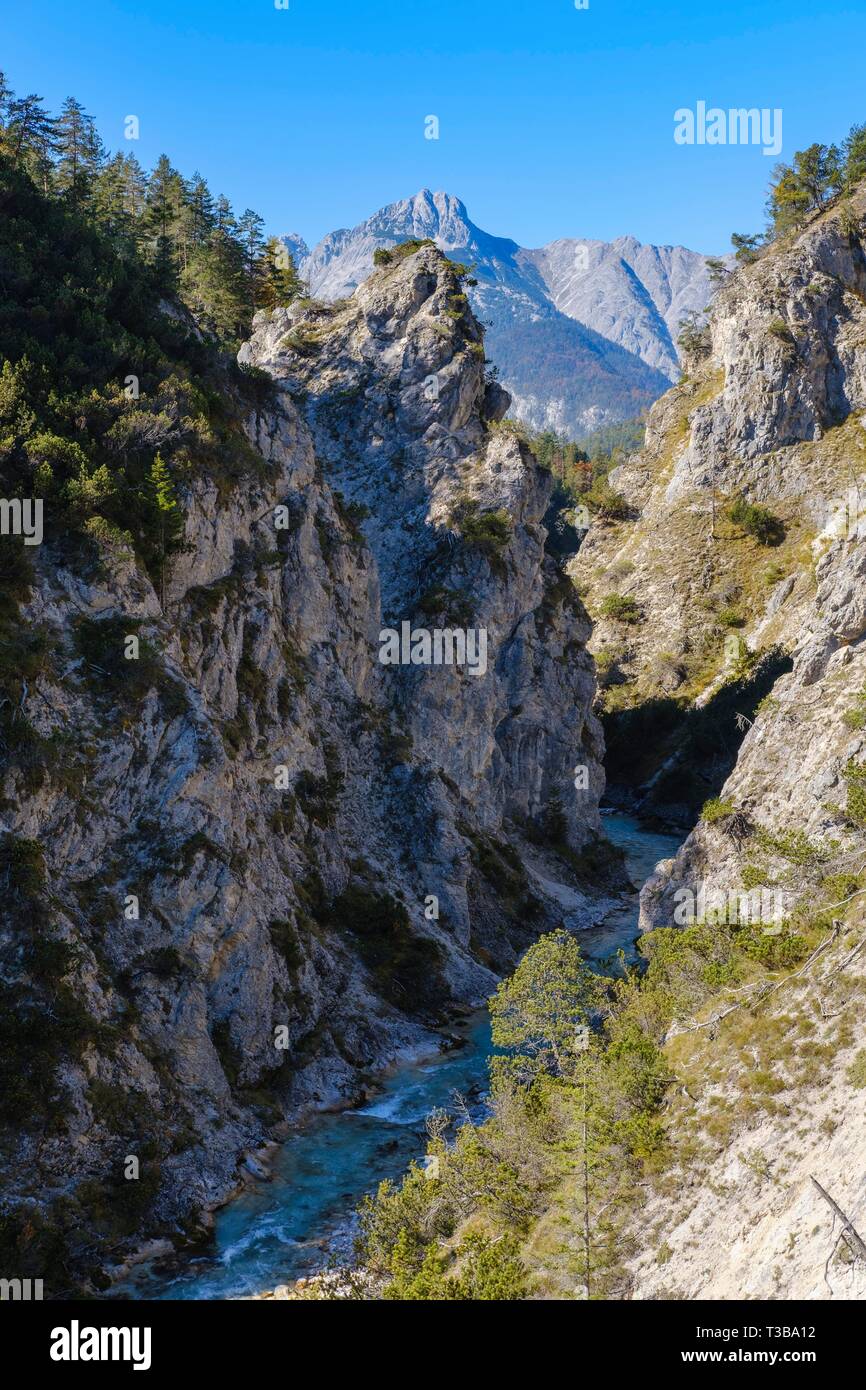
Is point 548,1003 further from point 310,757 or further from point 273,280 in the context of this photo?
point 273,280

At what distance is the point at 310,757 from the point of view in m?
64.1

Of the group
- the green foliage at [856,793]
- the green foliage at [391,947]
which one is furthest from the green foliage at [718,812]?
the green foliage at [391,947]

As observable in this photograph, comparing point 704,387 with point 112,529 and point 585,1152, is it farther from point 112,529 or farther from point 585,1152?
point 585,1152

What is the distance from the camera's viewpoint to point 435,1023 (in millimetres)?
58781

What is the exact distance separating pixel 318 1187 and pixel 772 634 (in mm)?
92910

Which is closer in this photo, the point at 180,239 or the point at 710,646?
the point at 180,239

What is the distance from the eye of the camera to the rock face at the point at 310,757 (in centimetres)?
4219

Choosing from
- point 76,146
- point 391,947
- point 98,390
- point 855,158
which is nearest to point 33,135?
point 76,146

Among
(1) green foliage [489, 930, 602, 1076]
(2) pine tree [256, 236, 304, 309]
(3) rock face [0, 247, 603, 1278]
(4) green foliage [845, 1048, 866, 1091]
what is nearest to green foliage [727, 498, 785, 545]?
A: (3) rock face [0, 247, 603, 1278]

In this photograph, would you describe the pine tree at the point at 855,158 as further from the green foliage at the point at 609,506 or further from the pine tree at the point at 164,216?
the pine tree at the point at 164,216

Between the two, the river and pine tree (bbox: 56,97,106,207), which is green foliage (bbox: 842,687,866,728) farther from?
pine tree (bbox: 56,97,106,207)

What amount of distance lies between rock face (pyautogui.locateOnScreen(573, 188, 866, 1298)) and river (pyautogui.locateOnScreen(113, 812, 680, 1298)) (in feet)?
42.7
